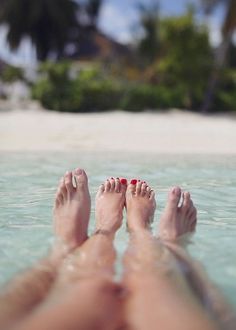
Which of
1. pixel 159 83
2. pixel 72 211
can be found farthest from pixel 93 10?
pixel 72 211

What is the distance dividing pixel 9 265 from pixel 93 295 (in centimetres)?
80

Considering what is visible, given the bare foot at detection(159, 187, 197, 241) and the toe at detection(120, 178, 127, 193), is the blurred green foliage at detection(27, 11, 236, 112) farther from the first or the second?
the bare foot at detection(159, 187, 197, 241)

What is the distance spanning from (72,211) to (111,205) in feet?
1.29

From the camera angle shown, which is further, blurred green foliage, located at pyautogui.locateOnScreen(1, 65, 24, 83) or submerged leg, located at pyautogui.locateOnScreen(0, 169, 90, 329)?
blurred green foliage, located at pyautogui.locateOnScreen(1, 65, 24, 83)

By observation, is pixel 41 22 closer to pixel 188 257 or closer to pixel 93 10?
pixel 93 10

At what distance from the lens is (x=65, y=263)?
215 cm

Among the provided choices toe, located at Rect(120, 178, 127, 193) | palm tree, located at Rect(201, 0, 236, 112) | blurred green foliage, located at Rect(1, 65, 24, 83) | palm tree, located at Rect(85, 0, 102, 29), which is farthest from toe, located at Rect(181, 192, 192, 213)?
palm tree, located at Rect(85, 0, 102, 29)

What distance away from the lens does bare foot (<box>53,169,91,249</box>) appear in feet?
8.45

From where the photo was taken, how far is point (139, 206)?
3.15 m

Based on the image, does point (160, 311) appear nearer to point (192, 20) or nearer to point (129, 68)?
point (192, 20)

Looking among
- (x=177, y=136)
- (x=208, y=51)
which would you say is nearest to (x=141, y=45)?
(x=208, y=51)

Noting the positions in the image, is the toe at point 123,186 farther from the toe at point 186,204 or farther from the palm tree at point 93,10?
the palm tree at point 93,10

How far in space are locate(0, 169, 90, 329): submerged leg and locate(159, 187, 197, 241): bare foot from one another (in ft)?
1.44

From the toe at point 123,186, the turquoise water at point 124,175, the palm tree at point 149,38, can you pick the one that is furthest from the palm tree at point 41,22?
the toe at point 123,186
